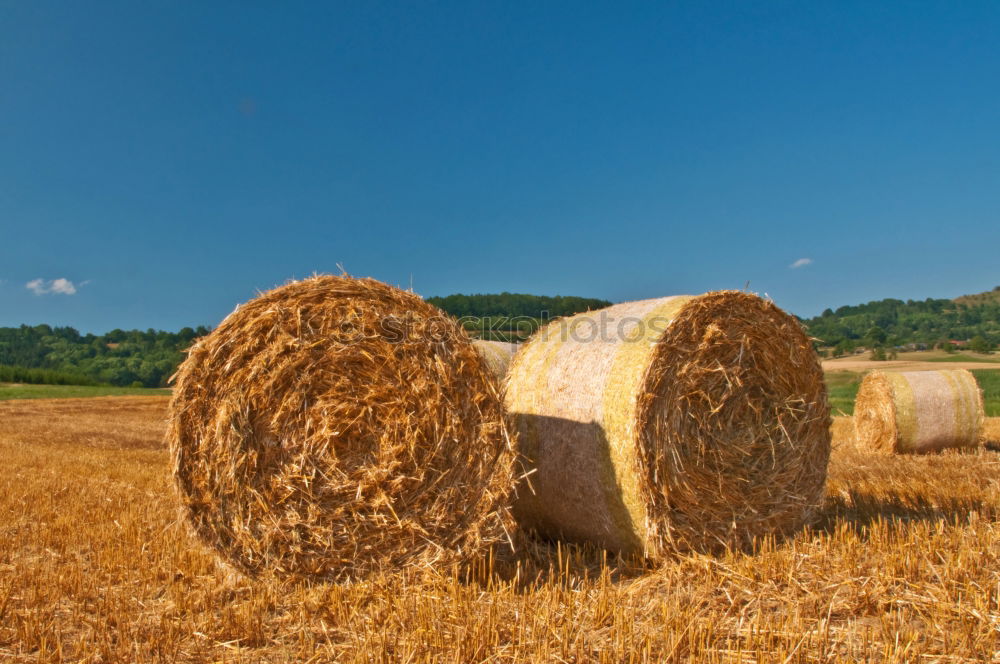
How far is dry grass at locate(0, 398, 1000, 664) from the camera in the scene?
3.10 meters

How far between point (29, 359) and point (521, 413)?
89.0m

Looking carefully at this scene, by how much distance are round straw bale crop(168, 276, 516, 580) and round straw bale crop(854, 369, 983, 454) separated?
811cm

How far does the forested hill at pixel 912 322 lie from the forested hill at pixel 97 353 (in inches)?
2042

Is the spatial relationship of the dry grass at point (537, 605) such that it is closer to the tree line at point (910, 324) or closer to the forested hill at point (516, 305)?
the forested hill at point (516, 305)

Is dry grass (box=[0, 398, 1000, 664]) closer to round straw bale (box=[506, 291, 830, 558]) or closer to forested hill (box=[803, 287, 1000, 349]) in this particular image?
round straw bale (box=[506, 291, 830, 558])

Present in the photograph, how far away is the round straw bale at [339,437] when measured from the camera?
4219 mm

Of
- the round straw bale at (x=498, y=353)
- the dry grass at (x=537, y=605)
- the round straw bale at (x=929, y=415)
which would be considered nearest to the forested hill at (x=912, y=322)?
the round straw bale at (x=929, y=415)

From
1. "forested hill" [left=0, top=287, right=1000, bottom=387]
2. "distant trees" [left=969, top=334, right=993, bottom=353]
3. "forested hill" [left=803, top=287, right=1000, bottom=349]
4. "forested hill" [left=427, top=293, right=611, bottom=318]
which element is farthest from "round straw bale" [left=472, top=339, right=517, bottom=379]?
"distant trees" [left=969, top=334, right=993, bottom=353]

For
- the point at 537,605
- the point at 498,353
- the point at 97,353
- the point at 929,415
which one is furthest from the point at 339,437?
the point at 97,353

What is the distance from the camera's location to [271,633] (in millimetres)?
3494

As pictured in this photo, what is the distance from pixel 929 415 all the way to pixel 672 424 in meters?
7.64

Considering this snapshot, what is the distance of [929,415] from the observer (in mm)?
10133

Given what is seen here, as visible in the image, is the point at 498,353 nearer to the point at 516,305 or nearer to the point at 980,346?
the point at 516,305

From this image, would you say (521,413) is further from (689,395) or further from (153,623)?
(153,623)
